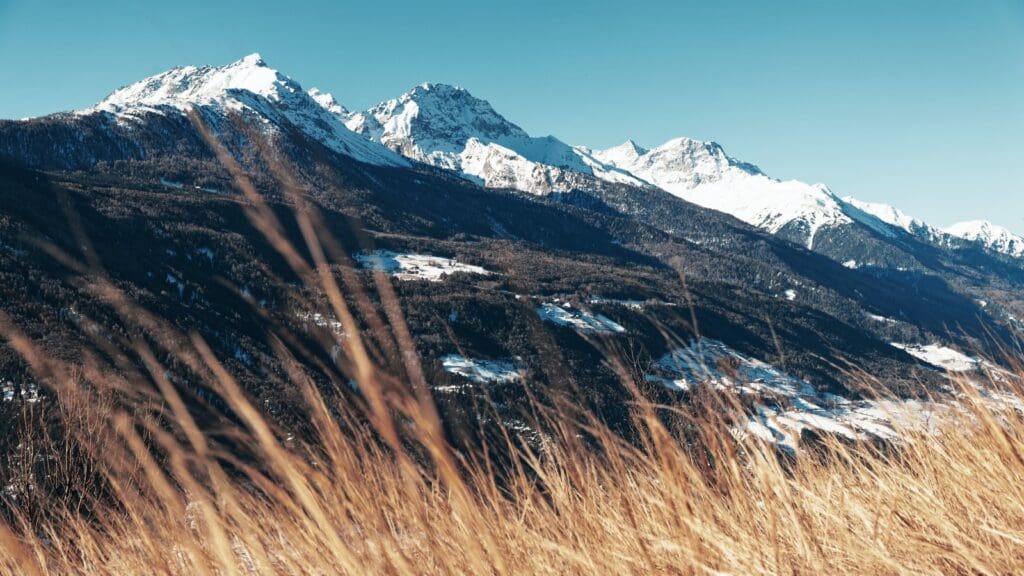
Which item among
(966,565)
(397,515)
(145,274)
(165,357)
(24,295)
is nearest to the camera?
(966,565)

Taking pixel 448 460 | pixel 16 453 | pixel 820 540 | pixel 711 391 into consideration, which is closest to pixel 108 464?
pixel 16 453

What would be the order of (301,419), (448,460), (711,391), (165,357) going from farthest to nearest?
(165,357), (301,419), (711,391), (448,460)

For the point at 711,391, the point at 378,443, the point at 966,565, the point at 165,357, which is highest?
the point at 711,391

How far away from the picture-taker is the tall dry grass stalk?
2.24 meters

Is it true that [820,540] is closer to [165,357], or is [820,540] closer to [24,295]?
[165,357]

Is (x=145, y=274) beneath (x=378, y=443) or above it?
beneath

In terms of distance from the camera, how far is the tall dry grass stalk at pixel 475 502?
7.36ft

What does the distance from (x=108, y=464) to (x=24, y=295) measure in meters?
188

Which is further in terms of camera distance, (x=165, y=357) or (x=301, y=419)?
(x=165, y=357)

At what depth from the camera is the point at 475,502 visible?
2.81 metres

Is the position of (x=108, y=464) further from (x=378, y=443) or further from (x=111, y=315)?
(x=111, y=315)

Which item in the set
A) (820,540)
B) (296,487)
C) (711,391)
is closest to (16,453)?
(296,487)

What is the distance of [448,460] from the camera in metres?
2.29

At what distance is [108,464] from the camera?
350 centimetres
